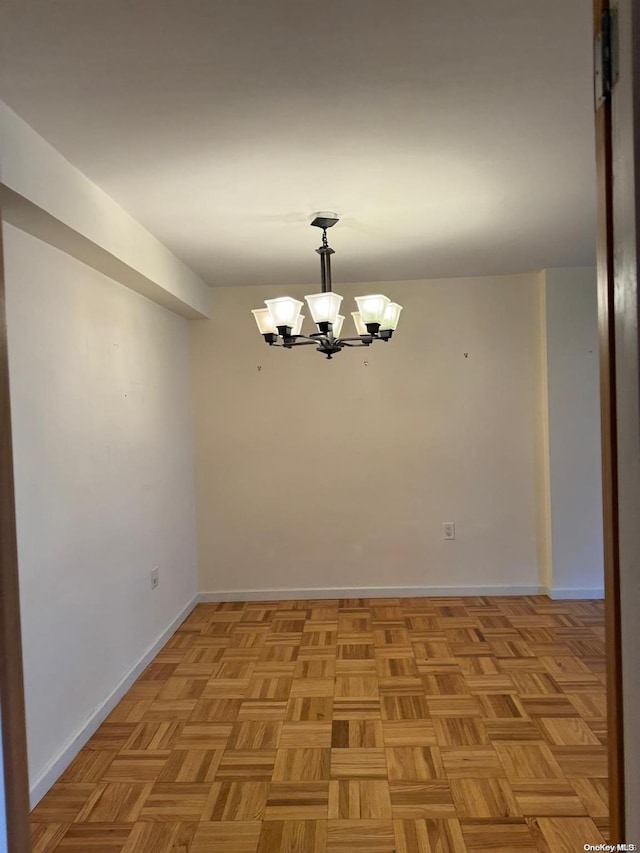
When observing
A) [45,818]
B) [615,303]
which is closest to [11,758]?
[615,303]

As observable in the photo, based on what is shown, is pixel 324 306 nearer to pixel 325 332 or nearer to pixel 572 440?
pixel 325 332

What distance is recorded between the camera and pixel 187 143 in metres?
1.89

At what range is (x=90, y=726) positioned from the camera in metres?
2.46

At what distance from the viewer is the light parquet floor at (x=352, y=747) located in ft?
6.08

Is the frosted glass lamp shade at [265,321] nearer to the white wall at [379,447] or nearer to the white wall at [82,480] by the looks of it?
the white wall at [82,480]

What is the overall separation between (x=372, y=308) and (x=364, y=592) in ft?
7.53

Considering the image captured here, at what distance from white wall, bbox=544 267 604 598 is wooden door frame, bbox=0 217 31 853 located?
3669mm

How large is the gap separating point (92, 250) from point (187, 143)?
676 millimetres

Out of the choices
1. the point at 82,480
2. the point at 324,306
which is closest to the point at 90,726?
the point at 82,480

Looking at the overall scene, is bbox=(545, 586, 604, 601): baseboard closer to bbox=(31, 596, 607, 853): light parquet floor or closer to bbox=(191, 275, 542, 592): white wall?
bbox=(191, 275, 542, 592): white wall

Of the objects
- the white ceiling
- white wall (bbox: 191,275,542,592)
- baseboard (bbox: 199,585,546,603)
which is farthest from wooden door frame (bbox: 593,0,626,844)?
baseboard (bbox: 199,585,546,603)

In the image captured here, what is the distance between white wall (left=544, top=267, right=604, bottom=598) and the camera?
12.9 feet

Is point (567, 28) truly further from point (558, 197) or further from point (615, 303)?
point (558, 197)

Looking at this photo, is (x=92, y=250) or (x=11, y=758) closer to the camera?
(x=11, y=758)
